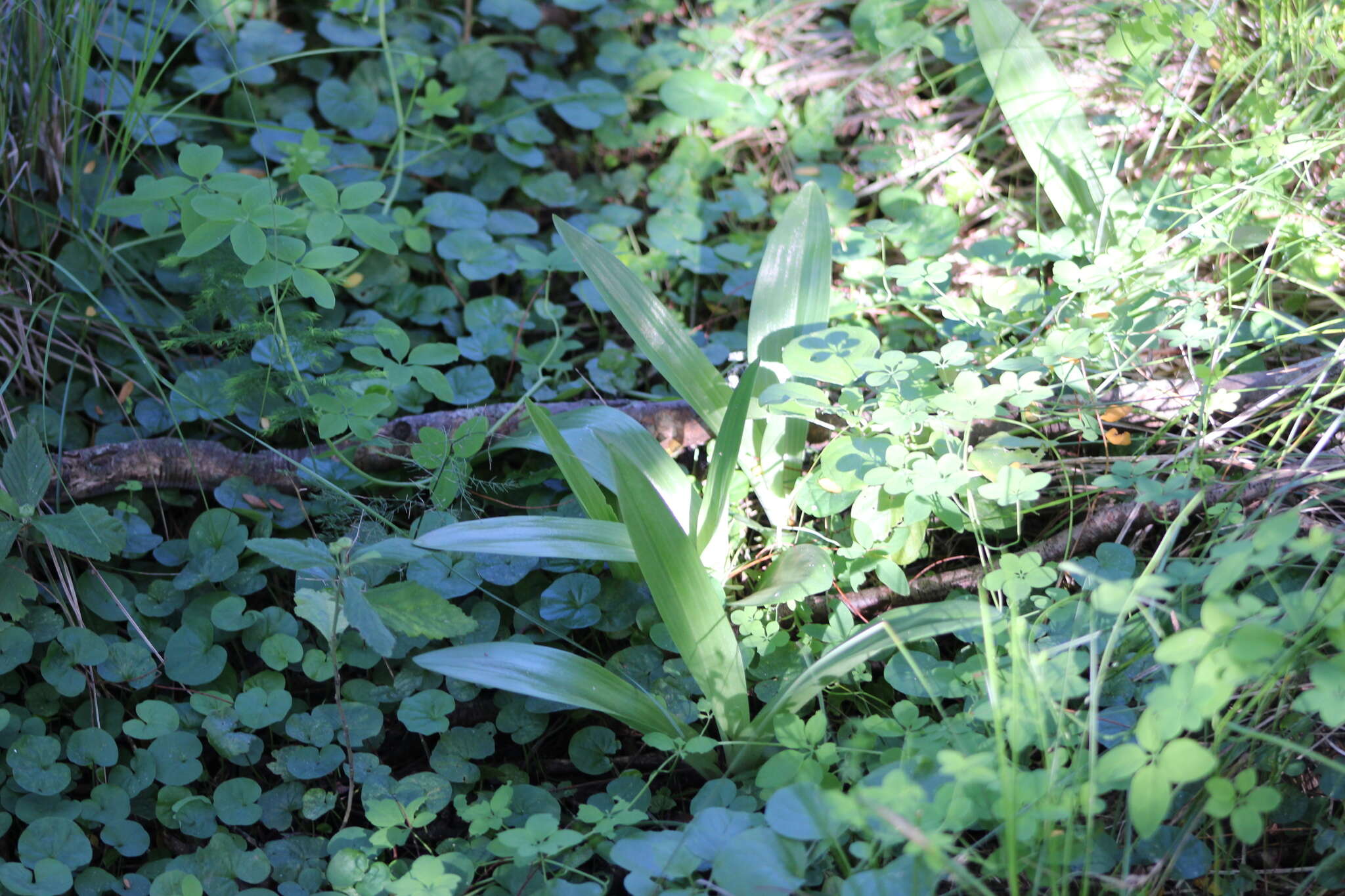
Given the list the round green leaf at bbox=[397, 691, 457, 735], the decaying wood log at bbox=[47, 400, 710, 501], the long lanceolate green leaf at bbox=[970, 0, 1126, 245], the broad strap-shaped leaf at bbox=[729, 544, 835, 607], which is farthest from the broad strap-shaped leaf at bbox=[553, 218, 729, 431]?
the long lanceolate green leaf at bbox=[970, 0, 1126, 245]

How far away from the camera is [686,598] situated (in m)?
1.21

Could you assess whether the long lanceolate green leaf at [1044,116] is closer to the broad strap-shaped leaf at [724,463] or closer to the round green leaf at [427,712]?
the broad strap-shaped leaf at [724,463]

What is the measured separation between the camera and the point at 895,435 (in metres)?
1.37

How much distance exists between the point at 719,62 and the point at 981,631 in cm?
177

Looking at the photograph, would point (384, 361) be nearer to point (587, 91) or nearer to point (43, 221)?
point (43, 221)

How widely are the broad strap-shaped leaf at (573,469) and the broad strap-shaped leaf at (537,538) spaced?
5 centimetres

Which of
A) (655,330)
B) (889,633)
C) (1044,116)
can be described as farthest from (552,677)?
(1044,116)

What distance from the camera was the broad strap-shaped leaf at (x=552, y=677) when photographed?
3.85 ft

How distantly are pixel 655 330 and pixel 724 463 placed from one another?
31 cm

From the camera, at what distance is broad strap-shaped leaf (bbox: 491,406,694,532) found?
4.67 feet

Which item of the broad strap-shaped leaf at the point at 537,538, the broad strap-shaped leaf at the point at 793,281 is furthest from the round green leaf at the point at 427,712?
the broad strap-shaped leaf at the point at 793,281

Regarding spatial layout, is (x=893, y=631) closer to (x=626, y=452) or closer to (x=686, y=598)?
(x=686, y=598)

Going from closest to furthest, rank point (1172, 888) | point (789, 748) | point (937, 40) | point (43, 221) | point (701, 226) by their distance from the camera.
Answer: point (1172, 888) → point (789, 748) → point (43, 221) → point (701, 226) → point (937, 40)

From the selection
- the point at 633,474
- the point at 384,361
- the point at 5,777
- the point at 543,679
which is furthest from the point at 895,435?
the point at 5,777
